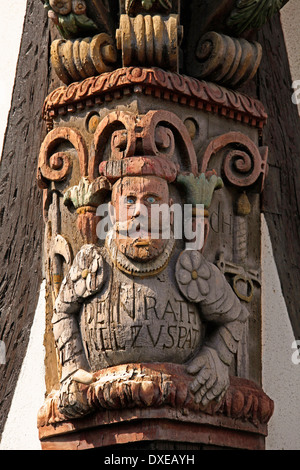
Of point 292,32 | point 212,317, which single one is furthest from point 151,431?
point 292,32

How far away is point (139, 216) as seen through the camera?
3.94 m

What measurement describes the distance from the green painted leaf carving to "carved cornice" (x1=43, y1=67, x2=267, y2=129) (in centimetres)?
20

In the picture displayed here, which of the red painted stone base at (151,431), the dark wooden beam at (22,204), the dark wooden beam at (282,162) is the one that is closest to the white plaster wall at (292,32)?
the dark wooden beam at (282,162)

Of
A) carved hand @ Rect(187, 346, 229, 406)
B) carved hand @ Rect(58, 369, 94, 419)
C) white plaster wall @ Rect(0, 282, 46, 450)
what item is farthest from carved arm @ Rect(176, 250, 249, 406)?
white plaster wall @ Rect(0, 282, 46, 450)

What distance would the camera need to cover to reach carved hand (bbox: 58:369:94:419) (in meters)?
3.88

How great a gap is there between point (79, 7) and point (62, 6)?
0.05 metres

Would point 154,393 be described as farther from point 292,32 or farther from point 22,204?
point 292,32

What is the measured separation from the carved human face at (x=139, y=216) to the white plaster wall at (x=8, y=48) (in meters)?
1.01

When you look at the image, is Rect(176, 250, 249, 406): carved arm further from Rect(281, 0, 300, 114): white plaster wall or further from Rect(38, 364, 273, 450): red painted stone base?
Rect(281, 0, 300, 114): white plaster wall

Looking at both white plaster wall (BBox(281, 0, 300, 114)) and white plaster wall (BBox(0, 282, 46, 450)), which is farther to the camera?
white plaster wall (BBox(281, 0, 300, 114))

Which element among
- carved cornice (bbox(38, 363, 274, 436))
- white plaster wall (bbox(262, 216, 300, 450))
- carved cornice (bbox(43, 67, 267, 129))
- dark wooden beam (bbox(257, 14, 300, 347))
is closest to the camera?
carved cornice (bbox(38, 363, 274, 436))

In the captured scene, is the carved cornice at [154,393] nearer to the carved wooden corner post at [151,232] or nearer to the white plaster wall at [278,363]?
the carved wooden corner post at [151,232]
